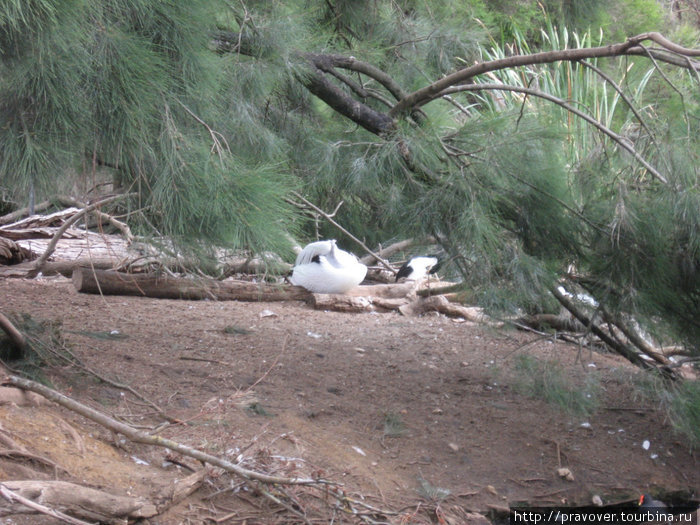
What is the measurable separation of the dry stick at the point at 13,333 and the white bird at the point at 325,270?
2.32 m

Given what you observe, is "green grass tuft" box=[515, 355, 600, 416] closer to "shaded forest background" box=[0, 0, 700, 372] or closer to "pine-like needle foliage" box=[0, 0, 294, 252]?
"shaded forest background" box=[0, 0, 700, 372]

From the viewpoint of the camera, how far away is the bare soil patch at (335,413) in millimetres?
2354

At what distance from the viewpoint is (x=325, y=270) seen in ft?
15.3

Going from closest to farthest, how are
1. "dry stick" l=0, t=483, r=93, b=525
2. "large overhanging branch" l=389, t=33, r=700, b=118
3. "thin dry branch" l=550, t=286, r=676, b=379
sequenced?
1. "dry stick" l=0, t=483, r=93, b=525
2. "large overhanging branch" l=389, t=33, r=700, b=118
3. "thin dry branch" l=550, t=286, r=676, b=379

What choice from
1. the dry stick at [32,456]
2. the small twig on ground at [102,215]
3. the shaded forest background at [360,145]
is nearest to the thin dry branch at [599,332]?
the shaded forest background at [360,145]

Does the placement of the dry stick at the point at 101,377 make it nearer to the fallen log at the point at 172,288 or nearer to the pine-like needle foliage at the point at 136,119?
the pine-like needle foliage at the point at 136,119

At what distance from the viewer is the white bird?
4.69 meters

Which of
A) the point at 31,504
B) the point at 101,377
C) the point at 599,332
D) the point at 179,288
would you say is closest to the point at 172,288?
the point at 179,288

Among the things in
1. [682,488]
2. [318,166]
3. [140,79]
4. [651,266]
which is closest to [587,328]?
[651,266]

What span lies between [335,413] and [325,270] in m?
1.72

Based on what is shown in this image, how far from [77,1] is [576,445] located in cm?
→ 273

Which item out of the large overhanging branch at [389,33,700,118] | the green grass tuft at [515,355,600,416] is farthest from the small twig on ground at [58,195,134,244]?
the green grass tuft at [515,355,600,416]

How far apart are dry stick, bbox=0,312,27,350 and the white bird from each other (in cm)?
232

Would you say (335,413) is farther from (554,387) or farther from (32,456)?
(32,456)
